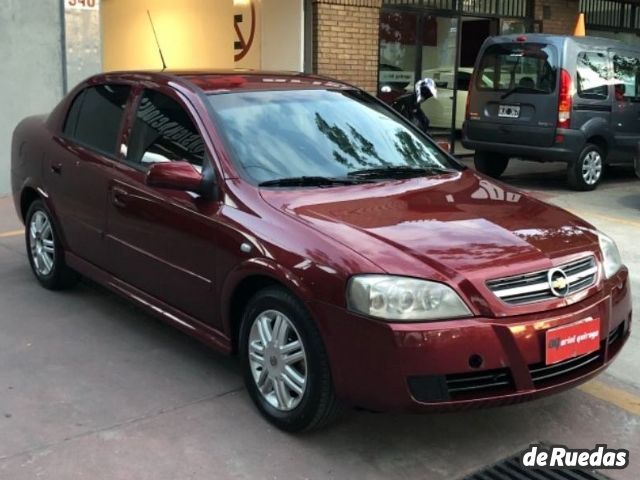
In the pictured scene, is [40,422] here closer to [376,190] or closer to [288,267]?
[288,267]

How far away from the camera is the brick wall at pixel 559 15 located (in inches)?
580

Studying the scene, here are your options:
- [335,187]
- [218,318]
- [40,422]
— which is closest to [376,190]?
[335,187]

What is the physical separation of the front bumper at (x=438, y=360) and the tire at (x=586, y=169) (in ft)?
24.8

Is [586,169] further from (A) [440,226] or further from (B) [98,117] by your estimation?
(A) [440,226]

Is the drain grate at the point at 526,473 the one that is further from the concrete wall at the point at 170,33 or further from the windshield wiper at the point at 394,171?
the concrete wall at the point at 170,33

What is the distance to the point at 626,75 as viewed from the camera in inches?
430

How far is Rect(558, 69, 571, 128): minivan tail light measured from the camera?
10047 mm

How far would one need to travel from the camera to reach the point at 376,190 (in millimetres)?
3980

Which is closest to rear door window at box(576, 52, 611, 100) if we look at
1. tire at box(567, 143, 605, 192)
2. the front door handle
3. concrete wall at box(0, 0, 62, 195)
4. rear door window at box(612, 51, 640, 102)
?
rear door window at box(612, 51, 640, 102)

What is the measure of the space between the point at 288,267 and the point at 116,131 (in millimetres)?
2015

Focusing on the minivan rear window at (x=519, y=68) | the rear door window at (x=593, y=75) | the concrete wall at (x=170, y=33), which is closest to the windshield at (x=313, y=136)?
the minivan rear window at (x=519, y=68)

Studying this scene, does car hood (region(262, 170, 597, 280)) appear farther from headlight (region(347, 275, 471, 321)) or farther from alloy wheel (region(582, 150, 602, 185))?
alloy wheel (region(582, 150, 602, 185))

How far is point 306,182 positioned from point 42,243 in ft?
8.49

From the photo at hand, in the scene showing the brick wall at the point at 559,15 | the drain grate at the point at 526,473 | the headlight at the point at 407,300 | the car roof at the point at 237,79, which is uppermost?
the brick wall at the point at 559,15
